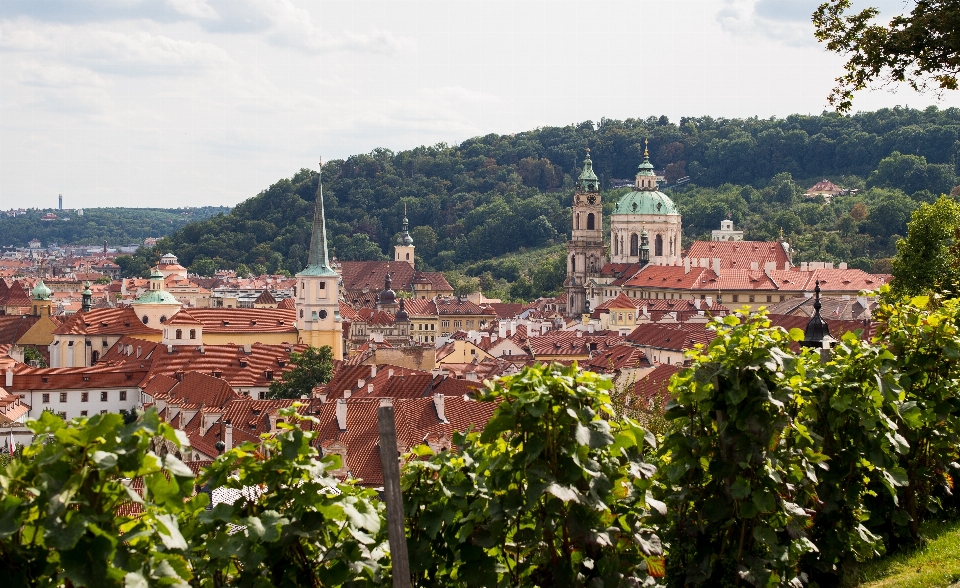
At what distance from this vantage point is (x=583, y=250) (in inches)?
5285

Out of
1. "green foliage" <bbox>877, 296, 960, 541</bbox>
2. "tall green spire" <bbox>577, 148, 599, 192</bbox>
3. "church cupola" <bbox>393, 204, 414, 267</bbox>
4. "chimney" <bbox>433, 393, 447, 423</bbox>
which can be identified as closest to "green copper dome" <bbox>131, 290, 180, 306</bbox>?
"chimney" <bbox>433, 393, 447, 423</bbox>

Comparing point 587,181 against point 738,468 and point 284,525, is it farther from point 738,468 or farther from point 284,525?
point 284,525

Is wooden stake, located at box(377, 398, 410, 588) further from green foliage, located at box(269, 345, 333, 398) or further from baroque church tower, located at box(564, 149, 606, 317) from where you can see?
baroque church tower, located at box(564, 149, 606, 317)

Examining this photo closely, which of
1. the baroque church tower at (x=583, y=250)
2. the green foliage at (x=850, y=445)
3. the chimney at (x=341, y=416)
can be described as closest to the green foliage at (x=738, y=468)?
the green foliage at (x=850, y=445)

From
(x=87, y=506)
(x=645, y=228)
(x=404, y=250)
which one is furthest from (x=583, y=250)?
(x=87, y=506)

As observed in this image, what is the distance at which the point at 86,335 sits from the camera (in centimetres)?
8588

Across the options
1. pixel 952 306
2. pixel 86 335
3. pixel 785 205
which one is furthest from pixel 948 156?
pixel 952 306

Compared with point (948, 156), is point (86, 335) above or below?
below

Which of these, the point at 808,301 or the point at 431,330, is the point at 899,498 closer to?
the point at 808,301

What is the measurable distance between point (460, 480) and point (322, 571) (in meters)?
1.19

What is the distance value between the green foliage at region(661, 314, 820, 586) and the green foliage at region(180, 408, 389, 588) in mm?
2681

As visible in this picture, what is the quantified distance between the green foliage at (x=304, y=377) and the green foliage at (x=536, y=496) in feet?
166

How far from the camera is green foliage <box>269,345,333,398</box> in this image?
61.1 m

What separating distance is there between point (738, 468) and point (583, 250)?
12453 centimetres
